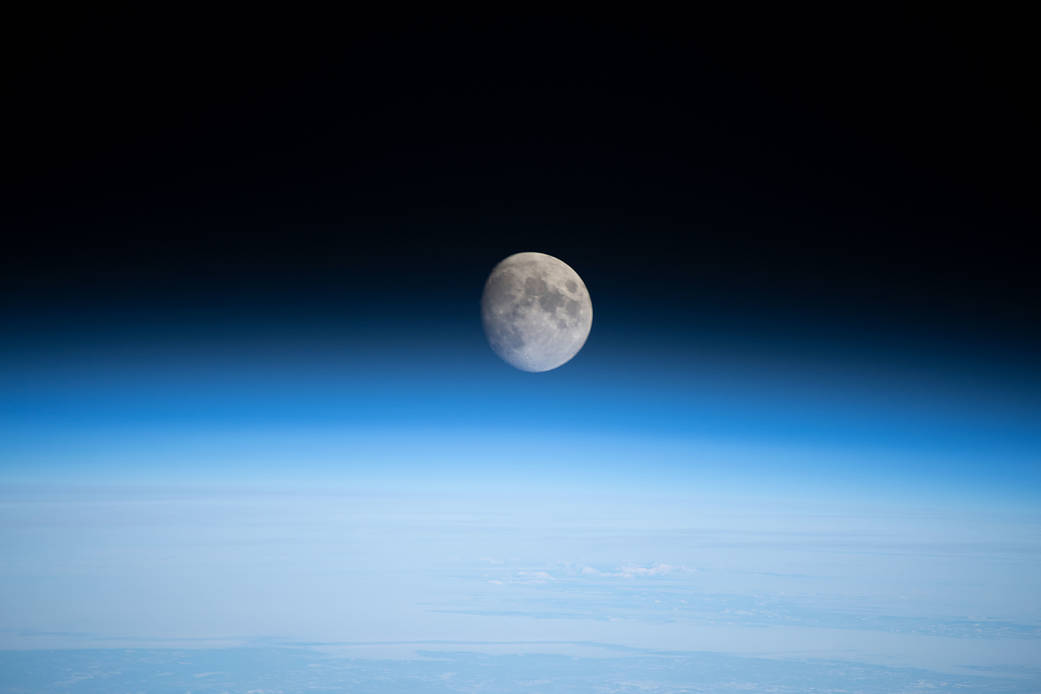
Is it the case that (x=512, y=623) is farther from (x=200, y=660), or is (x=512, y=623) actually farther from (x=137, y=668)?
(x=137, y=668)

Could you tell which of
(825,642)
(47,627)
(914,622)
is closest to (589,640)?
(825,642)

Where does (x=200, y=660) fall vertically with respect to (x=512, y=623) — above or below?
below

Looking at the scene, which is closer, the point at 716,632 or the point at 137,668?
the point at 137,668

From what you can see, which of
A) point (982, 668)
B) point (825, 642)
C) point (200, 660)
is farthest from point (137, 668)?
point (982, 668)

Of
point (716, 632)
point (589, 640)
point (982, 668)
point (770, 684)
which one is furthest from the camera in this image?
point (716, 632)

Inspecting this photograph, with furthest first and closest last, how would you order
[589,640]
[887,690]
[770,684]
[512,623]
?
[512,623]
[589,640]
[770,684]
[887,690]

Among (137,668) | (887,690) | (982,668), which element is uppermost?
(982,668)
